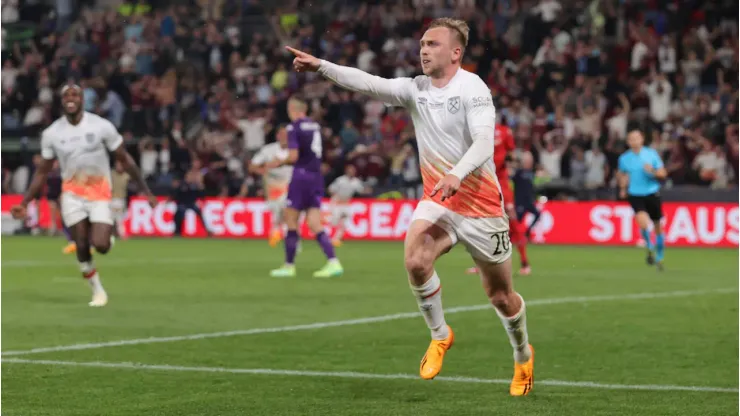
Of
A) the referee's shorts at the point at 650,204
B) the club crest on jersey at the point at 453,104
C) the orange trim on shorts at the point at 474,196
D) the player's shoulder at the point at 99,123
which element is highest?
the club crest on jersey at the point at 453,104

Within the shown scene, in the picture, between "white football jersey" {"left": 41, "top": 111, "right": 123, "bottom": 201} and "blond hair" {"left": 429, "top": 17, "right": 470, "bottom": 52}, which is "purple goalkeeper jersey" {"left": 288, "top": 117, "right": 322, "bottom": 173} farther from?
"blond hair" {"left": 429, "top": 17, "right": 470, "bottom": 52}

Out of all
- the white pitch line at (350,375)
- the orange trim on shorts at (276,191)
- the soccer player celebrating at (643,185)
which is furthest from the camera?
the orange trim on shorts at (276,191)

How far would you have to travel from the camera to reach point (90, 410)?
26.7 ft

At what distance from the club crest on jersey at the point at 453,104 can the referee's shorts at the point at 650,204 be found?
1350 centimetres

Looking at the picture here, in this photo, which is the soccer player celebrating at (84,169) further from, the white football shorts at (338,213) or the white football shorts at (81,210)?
the white football shorts at (338,213)

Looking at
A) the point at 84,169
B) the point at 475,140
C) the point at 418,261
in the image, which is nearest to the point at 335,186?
the point at 84,169

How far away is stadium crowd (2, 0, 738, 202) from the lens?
30.2m

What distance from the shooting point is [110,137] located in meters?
14.6

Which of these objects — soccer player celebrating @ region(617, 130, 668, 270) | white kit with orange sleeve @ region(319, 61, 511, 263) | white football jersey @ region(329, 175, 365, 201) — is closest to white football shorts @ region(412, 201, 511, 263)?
white kit with orange sleeve @ region(319, 61, 511, 263)

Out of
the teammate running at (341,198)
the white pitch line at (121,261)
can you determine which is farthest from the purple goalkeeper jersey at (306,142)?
the teammate running at (341,198)

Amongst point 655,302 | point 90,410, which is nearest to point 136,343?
point 90,410

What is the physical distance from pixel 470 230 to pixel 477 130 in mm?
610

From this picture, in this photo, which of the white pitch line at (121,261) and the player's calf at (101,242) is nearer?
the player's calf at (101,242)

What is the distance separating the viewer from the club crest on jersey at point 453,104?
27.9 feet
